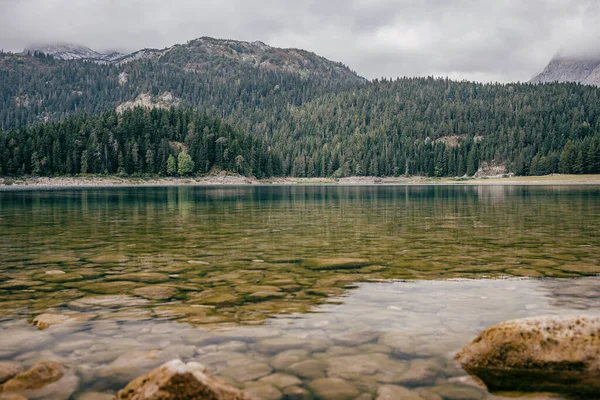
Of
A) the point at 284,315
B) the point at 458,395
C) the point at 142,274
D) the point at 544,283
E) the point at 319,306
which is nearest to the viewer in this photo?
the point at 458,395

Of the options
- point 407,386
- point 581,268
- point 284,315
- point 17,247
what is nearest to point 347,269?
point 284,315

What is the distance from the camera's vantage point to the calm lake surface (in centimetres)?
601

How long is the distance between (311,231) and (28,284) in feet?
41.5

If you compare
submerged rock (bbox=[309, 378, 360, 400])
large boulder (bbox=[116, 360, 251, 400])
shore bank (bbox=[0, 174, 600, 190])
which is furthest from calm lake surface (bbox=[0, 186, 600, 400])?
shore bank (bbox=[0, 174, 600, 190])

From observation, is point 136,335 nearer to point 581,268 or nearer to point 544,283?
point 544,283

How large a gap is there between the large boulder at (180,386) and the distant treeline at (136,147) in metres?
147

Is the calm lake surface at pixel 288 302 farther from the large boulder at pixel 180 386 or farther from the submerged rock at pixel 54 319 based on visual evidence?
the large boulder at pixel 180 386

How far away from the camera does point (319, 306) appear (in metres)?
8.95

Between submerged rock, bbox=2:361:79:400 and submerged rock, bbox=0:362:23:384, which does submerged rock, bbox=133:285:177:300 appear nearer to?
submerged rock, bbox=0:362:23:384

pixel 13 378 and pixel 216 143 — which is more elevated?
pixel 216 143

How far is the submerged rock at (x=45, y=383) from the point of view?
A: 5.25m

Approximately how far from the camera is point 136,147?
152375mm

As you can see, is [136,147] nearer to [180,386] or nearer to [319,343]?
[319,343]

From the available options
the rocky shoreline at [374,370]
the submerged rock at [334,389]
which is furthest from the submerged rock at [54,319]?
the submerged rock at [334,389]
